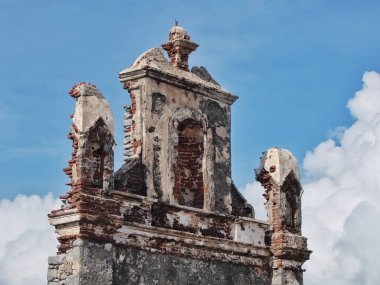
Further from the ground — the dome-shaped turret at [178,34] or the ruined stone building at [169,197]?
the dome-shaped turret at [178,34]

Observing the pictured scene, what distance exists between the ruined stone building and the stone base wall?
15 mm

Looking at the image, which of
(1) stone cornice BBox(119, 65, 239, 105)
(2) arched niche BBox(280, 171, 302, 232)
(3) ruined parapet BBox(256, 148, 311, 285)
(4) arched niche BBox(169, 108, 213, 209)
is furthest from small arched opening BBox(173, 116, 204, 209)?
(2) arched niche BBox(280, 171, 302, 232)

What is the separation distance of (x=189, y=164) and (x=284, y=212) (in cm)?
199

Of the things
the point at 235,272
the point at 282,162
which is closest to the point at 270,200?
the point at 282,162

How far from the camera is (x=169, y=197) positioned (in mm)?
14305

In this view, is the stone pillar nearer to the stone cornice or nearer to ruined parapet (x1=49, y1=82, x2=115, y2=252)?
ruined parapet (x1=49, y1=82, x2=115, y2=252)

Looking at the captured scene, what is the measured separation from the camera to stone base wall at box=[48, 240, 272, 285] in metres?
12.4

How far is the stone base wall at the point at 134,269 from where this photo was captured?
40.7 feet

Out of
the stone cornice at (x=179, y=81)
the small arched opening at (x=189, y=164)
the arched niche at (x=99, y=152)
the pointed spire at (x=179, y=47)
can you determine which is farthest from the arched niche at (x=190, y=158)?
the arched niche at (x=99, y=152)

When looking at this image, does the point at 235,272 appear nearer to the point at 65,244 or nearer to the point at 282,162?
the point at 282,162

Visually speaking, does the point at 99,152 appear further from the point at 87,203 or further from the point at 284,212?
the point at 284,212

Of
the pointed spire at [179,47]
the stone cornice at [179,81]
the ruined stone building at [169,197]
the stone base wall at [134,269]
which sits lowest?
the stone base wall at [134,269]

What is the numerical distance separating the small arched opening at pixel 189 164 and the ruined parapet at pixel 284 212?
1.42 metres

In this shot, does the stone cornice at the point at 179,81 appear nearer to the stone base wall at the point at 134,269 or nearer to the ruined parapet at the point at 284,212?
the ruined parapet at the point at 284,212
